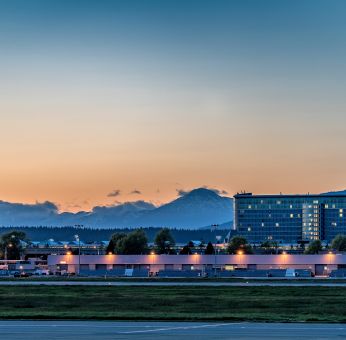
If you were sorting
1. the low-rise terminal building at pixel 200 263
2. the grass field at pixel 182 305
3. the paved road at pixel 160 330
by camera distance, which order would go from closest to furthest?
the paved road at pixel 160 330, the grass field at pixel 182 305, the low-rise terminal building at pixel 200 263

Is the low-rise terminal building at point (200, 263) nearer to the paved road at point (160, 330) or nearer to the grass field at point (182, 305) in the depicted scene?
the grass field at point (182, 305)

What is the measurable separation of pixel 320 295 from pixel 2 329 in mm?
41968

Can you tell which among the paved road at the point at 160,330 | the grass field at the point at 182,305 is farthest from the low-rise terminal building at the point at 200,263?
Result: the paved road at the point at 160,330

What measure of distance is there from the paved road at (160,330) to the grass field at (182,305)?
12.3 ft

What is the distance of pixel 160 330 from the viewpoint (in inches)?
1684

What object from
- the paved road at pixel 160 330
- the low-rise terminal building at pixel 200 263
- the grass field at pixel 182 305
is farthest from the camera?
the low-rise terminal building at pixel 200 263

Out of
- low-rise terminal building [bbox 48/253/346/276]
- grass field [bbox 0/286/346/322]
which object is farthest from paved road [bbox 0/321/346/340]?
low-rise terminal building [bbox 48/253/346/276]

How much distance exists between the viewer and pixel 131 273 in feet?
501

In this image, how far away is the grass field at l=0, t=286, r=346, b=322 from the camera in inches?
2051

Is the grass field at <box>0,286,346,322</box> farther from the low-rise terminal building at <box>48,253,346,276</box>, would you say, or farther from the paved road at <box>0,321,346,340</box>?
the low-rise terminal building at <box>48,253,346,276</box>

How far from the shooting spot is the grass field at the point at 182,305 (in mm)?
52094

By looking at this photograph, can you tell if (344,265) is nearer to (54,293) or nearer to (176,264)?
(176,264)

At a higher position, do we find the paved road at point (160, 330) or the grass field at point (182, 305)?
the paved road at point (160, 330)

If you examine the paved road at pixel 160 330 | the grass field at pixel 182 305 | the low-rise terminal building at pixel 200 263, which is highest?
the low-rise terminal building at pixel 200 263
